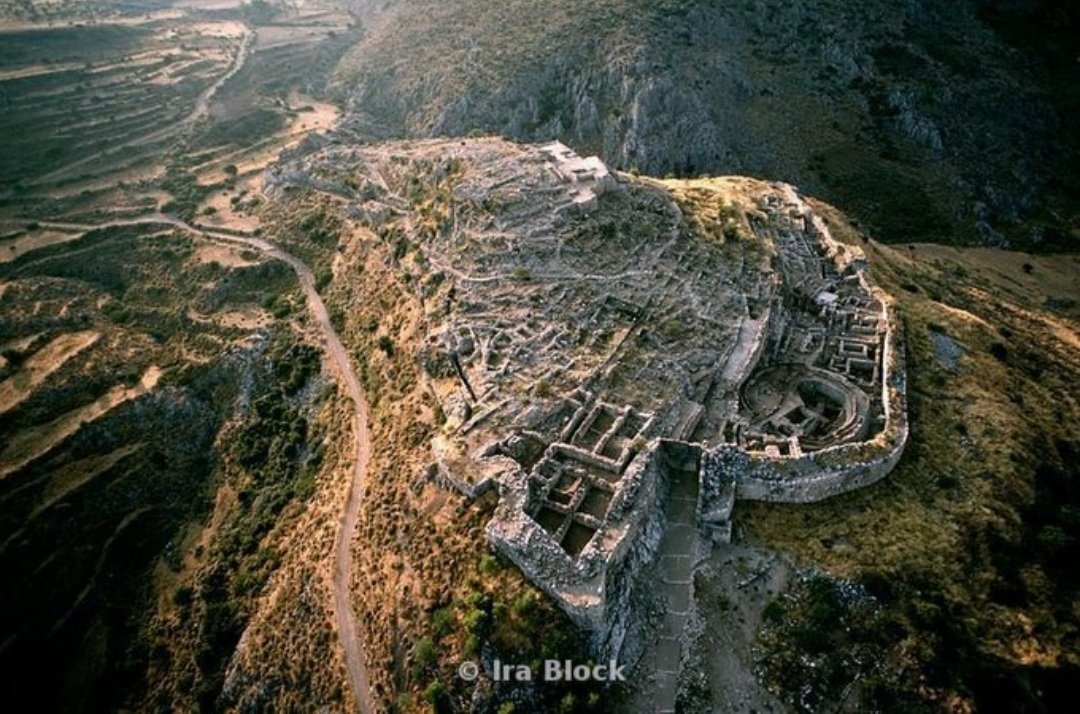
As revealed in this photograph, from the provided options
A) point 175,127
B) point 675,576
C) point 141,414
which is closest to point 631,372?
point 675,576

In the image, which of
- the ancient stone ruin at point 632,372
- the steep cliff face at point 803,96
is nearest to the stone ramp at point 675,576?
the ancient stone ruin at point 632,372

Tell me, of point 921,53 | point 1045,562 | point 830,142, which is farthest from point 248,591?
point 921,53

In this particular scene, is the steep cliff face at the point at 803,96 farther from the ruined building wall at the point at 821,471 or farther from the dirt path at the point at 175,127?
the ruined building wall at the point at 821,471

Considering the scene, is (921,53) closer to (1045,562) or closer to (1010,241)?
(1010,241)

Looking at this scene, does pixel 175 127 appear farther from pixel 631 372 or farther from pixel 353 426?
pixel 631 372

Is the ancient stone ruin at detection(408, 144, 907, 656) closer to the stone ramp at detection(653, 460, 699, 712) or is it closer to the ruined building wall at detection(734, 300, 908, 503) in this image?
the ruined building wall at detection(734, 300, 908, 503)

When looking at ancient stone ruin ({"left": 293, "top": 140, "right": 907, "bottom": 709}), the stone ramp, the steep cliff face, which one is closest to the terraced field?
ancient stone ruin ({"left": 293, "top": 140, "right": 907, "bottom": 709})
